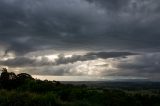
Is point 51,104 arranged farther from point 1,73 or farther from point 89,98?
point 1,73

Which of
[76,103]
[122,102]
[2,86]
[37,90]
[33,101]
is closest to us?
[33,101]

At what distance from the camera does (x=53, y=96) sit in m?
23.7

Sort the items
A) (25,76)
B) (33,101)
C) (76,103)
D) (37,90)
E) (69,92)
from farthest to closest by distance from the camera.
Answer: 1. (25,76)
2. (37,90)
3. (69,92)
4. (76,103)
5. (33,101)

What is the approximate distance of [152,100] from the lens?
100ft

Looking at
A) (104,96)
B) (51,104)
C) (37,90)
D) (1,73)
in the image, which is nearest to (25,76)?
(1,73)

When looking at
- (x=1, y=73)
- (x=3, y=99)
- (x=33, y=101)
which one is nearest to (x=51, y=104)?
(x=33, y=101)

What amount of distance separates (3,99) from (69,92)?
7516mm

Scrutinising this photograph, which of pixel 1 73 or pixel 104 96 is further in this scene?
pixel 1 73

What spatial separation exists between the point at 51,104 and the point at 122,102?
689 cm

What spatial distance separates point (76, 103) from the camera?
77.5 ft

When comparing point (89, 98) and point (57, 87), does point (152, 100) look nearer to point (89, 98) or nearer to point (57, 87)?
point (89, 98)

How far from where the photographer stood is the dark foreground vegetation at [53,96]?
22400mm

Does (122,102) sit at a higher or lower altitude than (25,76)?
lower

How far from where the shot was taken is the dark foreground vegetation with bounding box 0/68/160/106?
22.4 m
